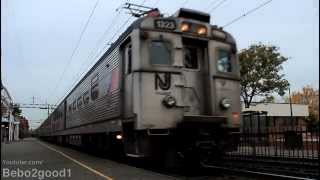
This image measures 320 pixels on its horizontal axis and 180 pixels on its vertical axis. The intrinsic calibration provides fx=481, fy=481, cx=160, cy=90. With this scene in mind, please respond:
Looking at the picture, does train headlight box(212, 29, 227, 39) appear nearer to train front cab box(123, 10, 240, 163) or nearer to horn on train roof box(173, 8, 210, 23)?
train front cab box(123, 10, 240, 163)

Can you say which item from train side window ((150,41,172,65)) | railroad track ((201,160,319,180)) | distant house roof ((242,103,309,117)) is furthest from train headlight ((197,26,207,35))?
distant house roof ((242,103,309,117))

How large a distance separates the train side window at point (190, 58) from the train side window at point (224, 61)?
57 centimetres

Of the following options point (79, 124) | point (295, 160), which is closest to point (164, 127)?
point (295, 160)

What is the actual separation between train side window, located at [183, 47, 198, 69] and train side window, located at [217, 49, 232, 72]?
57 centimetres

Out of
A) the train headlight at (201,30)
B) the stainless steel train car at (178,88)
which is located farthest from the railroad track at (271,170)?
the train headlight at (201,30)

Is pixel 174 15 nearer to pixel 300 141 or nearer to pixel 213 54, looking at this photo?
pixel 213 54

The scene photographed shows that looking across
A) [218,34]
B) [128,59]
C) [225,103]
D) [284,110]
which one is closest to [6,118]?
[284,110]

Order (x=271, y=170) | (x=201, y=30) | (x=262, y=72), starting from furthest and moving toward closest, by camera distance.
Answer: (x=262, y=72), (x=271, y=170), (x=201, y=30)

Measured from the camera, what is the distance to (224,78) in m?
11.7

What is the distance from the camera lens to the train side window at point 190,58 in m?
11.6

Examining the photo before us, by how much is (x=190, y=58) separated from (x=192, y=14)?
1102 mm

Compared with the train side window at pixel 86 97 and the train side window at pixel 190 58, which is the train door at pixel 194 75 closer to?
the train side window at pixel 190 58

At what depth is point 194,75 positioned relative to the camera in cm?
1153

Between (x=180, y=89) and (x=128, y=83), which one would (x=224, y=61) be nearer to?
(x=180, y=89)
